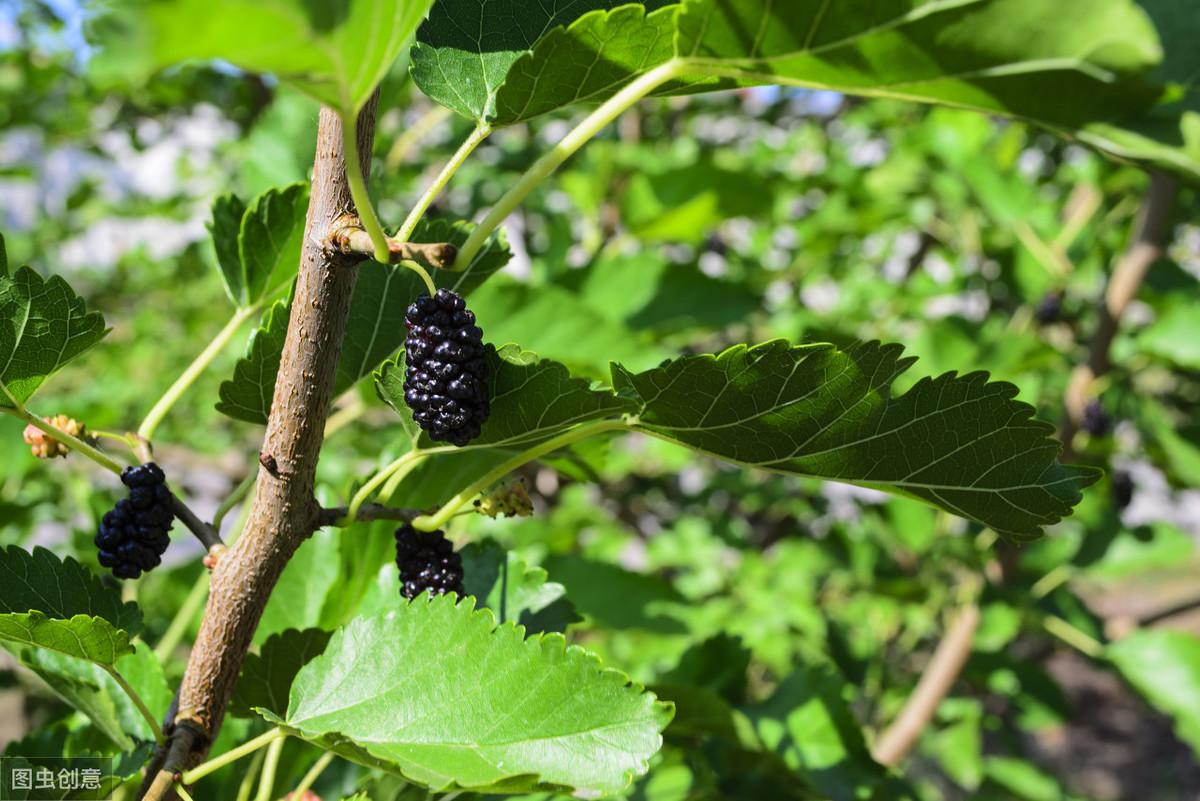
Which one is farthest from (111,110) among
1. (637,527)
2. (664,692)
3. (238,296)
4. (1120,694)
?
(1120,694)

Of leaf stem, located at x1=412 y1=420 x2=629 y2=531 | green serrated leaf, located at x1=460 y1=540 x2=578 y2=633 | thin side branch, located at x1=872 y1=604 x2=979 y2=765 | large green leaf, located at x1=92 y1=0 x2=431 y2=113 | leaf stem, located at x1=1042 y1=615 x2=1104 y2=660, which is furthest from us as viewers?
leaf stem, located at x1=1042 y1=615 x2=1104 y2=660

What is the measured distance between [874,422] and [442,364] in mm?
210

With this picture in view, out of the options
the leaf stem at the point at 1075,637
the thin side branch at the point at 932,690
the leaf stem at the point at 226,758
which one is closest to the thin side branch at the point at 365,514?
the leaf stem at the point at 226,758

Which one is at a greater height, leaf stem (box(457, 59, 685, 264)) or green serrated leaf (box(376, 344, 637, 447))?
leaf stem (box(457, 59, 685, 264))

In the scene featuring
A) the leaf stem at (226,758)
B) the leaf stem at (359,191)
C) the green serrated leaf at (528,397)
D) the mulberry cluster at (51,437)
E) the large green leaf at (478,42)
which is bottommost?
the leaf stem at (226,758)

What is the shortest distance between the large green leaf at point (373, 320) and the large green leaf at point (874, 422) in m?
0.15

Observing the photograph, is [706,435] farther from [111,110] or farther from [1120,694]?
[1120,694]

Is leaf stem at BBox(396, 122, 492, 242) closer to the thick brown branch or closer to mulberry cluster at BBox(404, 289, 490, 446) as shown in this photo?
mulberry cluster at BBox(404, 289, 490, 446)

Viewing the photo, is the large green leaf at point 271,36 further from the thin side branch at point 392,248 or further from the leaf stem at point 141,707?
the leaf stem at point 141,707

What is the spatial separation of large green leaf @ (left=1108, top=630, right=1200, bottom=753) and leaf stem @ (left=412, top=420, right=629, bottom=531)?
1.30 m

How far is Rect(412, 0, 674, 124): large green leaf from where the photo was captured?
0.51 m

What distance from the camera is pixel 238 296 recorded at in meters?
0.69

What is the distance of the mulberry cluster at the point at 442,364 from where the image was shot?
1.54ft

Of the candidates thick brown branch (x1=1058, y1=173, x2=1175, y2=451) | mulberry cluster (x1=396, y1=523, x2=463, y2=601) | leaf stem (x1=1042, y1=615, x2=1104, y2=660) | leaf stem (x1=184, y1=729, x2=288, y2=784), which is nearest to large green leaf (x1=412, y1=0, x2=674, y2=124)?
mulberry cluster (x1=396, y1=523, x2=463, y2=601)
